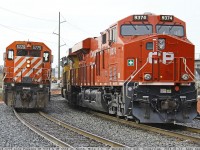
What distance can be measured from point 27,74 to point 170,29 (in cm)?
926

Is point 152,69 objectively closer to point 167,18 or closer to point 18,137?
point 167,18

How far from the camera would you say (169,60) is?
1321cm

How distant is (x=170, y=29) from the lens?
14.2 m

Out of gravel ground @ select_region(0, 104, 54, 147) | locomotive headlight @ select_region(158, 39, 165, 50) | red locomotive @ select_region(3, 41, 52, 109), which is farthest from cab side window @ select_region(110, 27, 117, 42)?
red locomotive @ select_region(3, 41, 52, 109)

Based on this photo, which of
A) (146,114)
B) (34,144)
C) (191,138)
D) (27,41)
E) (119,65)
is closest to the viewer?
(34,144)

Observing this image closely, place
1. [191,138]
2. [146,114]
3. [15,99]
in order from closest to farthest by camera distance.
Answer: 1. [191,138]
2. [146,114]
3. [15,99]

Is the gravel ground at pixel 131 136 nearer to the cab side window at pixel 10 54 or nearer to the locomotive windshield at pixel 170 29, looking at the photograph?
the locomotive windshield at pixel 170 29

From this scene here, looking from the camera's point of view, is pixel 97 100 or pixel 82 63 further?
pixel 82 63

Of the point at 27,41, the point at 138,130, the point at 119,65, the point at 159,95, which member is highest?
the point at 27,41

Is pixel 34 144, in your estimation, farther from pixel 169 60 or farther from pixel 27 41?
pixel 27 41

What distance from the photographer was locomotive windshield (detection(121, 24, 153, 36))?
555 inches

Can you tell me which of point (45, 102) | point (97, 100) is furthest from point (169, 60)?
point (45, 102)

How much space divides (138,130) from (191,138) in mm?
2469

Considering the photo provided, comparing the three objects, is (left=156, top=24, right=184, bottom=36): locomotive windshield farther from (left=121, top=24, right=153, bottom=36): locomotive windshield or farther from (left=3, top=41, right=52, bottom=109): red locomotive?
(left=3, top=41, right=52, bottom=109): red locomotive
